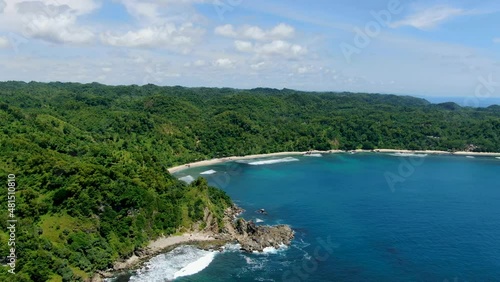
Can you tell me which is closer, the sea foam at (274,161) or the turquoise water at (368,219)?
the turquoise water at (368,219)

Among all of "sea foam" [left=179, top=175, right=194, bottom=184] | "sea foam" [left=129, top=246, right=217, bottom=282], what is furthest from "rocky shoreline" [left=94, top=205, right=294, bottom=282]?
"sea foam" [left=179, top=175, right=194, bottom=184]

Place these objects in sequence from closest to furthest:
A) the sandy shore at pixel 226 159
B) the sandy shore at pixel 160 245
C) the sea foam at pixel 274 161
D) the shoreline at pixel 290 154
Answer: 1. the sandy shore at pixel 160 245
2. the sandy shore at pixel 226 159
3. the shoreline at pixel 290 154
4. the sea foam at pixel 274 161

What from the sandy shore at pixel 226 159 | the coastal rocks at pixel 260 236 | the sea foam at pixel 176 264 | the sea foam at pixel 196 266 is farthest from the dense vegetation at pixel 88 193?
the sea foam at pixel 196 266

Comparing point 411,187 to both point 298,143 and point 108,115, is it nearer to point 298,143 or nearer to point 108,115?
point 298,143

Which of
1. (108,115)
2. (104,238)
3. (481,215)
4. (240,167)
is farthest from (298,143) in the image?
(104,238)

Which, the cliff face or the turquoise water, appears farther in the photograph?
the cliff face

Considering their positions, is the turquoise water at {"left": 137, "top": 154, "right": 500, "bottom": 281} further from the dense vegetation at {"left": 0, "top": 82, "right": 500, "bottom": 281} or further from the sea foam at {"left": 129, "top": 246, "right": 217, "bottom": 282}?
the dense vegetation at {"left": 0, "top": 82, "right": 500, "bottom": 281}

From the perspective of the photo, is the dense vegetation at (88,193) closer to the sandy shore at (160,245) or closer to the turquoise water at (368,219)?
the sandy shore at (160,245)

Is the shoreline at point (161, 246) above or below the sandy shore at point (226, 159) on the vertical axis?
below
